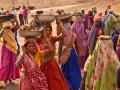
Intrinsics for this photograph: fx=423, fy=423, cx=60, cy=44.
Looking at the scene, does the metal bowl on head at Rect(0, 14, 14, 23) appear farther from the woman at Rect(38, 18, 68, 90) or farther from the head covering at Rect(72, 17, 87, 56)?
the woman at Rect(38, 18, 68, 90)

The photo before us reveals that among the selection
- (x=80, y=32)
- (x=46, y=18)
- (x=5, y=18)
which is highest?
(x=46, y=18)

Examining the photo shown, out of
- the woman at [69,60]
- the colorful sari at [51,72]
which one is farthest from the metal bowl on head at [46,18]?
the woman at [69,60]

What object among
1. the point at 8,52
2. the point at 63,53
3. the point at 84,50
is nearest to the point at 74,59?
the point at 63,53

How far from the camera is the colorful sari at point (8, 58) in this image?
11.0 meters

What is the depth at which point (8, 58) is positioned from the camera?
11086 mm

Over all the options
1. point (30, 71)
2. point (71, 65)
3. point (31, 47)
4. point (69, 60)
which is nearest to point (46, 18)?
point (31, 47)

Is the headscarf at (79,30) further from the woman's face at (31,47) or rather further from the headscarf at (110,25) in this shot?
the woman's face at (31,47)

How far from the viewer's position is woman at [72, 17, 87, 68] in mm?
12188

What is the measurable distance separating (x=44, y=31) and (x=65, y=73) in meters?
1.77

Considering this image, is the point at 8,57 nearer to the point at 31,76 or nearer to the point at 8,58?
the point at 8,58

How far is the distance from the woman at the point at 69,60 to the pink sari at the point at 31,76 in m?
1.89

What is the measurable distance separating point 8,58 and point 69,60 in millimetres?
2777

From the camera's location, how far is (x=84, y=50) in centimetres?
1238

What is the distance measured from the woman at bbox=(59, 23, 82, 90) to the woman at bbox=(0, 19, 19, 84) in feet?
8.40
